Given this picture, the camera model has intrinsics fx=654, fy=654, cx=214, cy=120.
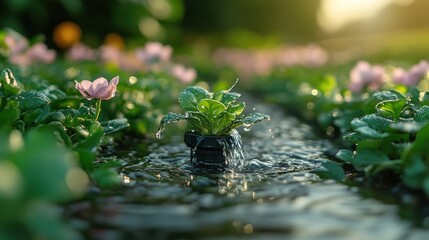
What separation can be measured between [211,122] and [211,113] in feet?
0.27

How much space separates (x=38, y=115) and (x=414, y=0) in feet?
157

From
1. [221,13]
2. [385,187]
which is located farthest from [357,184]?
[221,13]

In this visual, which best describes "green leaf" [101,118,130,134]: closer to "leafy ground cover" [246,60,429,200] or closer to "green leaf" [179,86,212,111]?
"green leaf" [179,86,212,111]

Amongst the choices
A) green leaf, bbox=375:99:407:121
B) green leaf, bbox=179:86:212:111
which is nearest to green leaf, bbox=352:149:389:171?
green leaf, bbox=375:99:407:121

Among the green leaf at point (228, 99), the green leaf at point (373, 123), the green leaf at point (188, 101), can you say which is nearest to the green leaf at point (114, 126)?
the green leaf at point (188, 101)

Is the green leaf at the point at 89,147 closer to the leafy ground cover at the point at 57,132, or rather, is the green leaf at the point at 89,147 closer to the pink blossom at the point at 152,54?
the leafy ground cover at the point at 57,132

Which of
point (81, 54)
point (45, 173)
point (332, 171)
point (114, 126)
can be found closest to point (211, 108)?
point (114, 126)

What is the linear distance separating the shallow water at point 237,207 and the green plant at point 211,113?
24cm

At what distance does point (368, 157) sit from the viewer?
2.98 metres

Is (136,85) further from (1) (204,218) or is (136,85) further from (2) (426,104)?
(1) (204,218)

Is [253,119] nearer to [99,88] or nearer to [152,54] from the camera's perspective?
[99,88]

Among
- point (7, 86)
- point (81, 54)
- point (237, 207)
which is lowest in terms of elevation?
point (237, 207)

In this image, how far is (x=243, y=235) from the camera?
2189mm

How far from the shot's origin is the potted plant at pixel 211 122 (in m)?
3.39
